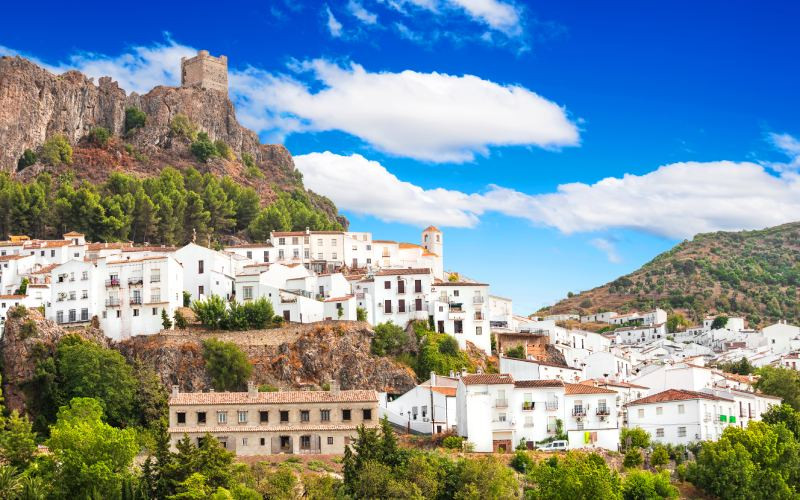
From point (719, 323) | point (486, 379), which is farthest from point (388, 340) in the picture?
point (719, 323)

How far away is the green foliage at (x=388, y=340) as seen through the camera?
7975 cm

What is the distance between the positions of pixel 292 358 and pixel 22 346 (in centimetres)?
1713

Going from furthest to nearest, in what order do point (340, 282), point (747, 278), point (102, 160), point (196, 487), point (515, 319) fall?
point (747, 278), point (102, 160), point (515, 319), point (340, 282), point (196, 487)

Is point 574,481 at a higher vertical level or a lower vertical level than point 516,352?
lower

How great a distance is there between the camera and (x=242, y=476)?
5600cm

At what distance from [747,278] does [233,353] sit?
362ft

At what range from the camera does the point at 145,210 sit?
10062 centimetres

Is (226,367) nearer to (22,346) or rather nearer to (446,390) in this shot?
(22,346)

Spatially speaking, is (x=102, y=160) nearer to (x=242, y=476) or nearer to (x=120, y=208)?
(x=120, y=208)

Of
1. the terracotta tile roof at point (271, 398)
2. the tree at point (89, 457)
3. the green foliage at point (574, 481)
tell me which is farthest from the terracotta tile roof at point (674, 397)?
the tree at point (89, 457)

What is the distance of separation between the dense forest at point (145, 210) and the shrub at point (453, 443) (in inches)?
1685

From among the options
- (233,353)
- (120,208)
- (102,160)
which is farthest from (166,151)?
(233,353)

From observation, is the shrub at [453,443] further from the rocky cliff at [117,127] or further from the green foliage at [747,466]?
the rocky cliff at [117,127]

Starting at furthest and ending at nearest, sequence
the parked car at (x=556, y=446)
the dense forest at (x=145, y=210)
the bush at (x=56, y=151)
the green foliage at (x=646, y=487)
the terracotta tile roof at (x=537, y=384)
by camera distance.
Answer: the bush at (x=56, y=151), the dense forest at (x=145, y=210), the terracotta tile roof at (x=537, y=384), the parked car at (x=556, y=446), the green foliage at (x=646, y=487)
